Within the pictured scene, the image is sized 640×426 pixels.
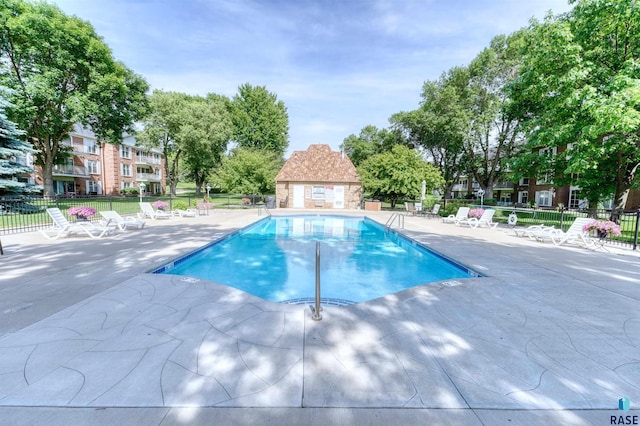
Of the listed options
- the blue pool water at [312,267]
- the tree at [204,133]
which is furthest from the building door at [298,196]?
the blue pool water at [312,267]

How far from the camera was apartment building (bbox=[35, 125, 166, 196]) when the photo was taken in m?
31.7

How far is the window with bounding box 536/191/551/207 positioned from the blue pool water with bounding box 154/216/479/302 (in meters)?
35.7

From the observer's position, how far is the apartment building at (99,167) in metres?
31.7

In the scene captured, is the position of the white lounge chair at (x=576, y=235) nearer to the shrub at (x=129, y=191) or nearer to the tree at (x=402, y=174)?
the tree at (x=402, y=174)

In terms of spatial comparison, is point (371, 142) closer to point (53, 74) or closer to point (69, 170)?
point (53, 74)

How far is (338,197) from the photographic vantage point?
27172mm

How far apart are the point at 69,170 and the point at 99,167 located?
4.61 meters

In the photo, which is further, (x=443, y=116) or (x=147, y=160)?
(x=147, y=160)

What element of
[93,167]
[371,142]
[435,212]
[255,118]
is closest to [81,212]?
[435,212]

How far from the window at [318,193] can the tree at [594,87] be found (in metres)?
17.4

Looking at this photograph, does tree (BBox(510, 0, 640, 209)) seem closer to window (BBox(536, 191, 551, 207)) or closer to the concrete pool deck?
the concrete pool deck

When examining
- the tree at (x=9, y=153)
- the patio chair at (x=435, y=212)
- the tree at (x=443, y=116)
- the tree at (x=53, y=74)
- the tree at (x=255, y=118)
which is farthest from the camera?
the tree at (x=255, y=118)

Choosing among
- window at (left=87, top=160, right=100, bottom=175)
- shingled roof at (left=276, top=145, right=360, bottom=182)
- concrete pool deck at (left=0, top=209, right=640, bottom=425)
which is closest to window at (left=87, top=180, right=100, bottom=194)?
window at (left=87, top=160, right=100, bottom=175)

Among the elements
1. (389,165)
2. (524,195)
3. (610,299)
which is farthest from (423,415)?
(524,195)
